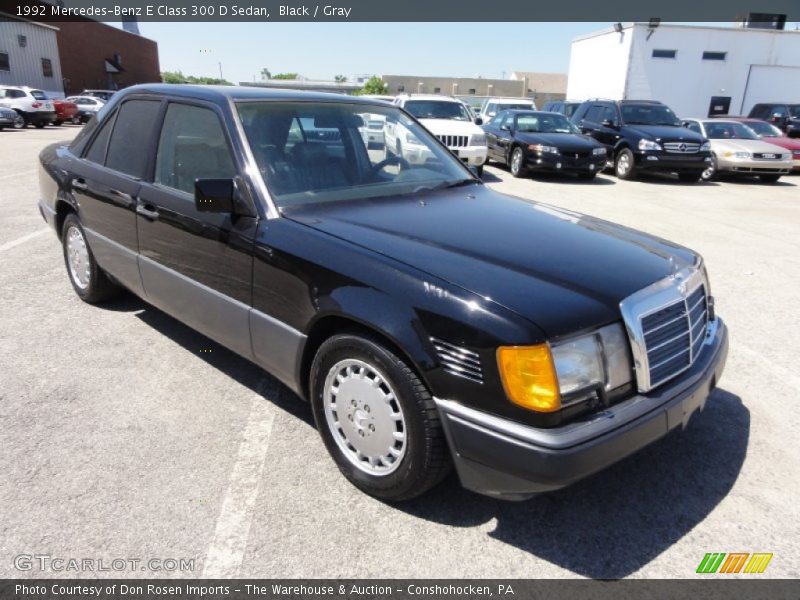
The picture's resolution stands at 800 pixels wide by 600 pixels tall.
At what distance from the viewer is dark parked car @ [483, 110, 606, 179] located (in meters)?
13.1

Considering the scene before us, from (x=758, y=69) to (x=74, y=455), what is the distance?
3454cm

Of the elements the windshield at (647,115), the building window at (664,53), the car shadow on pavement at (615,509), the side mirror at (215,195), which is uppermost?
the building window at (664,53)

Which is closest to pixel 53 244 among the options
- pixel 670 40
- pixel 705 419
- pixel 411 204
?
pixel 411 204

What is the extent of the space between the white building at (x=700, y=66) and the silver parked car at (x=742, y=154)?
14.1 meters

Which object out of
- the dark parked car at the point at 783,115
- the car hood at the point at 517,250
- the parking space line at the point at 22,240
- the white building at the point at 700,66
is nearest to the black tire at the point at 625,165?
the dark parked car at the point at 783,115

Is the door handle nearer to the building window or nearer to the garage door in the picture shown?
the building window

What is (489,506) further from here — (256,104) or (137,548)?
(256,104)

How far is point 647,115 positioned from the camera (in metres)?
14.9

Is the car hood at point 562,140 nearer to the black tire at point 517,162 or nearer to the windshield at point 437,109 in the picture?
the black tire at point 517,162

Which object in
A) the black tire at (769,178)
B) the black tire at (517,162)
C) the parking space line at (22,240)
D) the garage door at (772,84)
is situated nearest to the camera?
the parking space line at (22,240)

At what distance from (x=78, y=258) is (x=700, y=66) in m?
31.5

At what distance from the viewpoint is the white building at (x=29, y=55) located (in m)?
36.7

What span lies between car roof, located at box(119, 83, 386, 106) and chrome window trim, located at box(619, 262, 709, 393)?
90.3 inches

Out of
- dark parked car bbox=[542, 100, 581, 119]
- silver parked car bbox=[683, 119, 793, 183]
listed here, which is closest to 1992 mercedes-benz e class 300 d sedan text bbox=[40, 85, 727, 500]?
silver parked car bbox=[683, 119, 793, 183]
